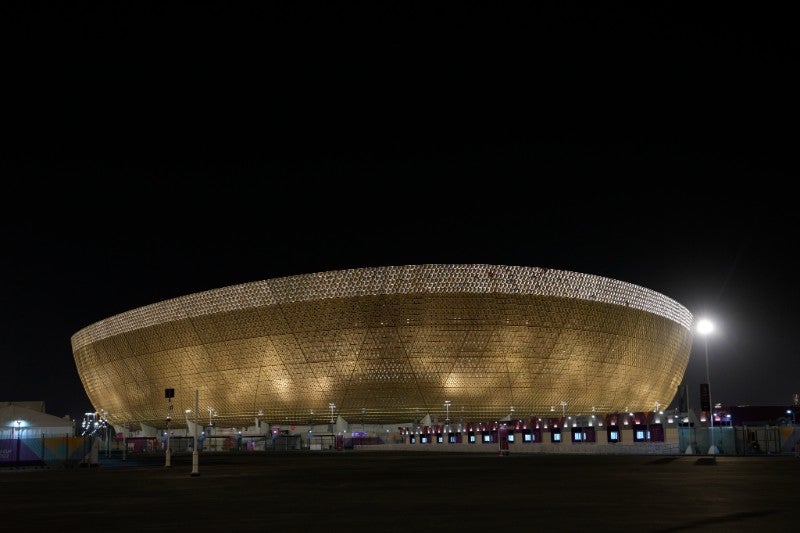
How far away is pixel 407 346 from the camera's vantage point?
9069 cm

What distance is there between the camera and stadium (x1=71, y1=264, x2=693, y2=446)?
89.4 metres

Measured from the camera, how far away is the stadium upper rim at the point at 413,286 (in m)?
88.4

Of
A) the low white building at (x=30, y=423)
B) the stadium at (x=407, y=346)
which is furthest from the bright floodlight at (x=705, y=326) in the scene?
the stadium at (x=407, y=346)

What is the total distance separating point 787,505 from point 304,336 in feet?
263

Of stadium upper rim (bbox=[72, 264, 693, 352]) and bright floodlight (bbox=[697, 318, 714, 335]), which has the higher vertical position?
stadium upper rim (bbox=[72, 264, 693, 352])

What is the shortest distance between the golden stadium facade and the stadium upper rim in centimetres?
13

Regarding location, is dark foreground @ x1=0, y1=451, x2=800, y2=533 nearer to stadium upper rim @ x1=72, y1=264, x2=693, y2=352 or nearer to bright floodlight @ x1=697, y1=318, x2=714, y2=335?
bright floodlight @ x1=697, y1=318, x2=714, y2=335

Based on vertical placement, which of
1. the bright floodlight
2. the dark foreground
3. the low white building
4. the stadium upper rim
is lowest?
the dark foreground

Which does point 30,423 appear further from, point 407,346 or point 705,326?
point 705,326

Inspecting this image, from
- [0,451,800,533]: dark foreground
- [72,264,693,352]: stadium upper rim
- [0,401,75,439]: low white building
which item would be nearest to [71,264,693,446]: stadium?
[72,264,693,352]: stadium upper rim

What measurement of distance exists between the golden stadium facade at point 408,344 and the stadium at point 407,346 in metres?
0.14

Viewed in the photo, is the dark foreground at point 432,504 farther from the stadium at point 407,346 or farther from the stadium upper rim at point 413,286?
the stadium upper rim at point 413,286

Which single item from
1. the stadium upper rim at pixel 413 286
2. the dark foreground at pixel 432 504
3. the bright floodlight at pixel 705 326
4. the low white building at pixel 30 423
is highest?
the stadium upper rim at pixel 413 286

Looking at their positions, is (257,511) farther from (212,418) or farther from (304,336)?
(212,418)
